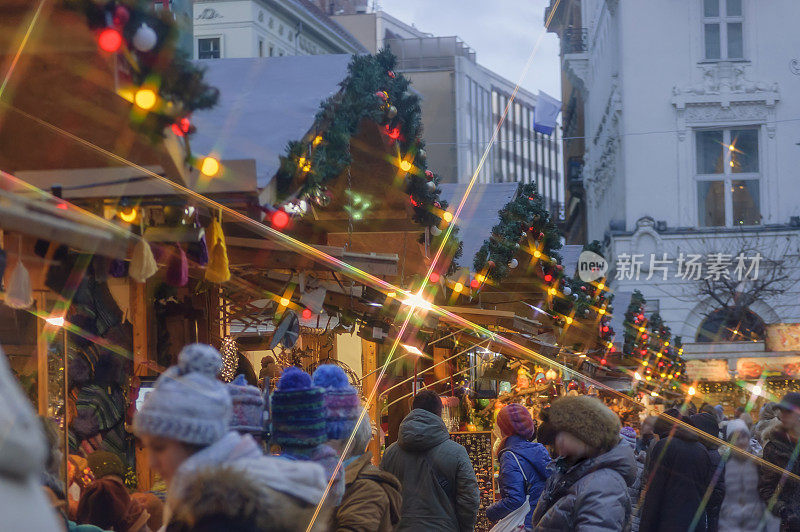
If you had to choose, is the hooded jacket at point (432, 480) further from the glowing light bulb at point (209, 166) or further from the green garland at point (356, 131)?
the glowing light bulb at point (209, 166)

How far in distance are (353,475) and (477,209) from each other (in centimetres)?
917

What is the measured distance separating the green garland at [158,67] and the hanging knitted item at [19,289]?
4.52 ft

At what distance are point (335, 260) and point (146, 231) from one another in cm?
139

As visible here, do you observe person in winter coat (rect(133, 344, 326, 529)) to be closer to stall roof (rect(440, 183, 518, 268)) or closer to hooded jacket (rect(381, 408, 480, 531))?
hooded jacket (rect(381, 408, 480, 531))

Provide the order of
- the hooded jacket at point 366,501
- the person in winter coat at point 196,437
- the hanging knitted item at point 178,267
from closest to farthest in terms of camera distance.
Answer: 1. the person in winter coat at point 196,437
2. the hooded jacket at point 366,501
3. the hanging knitted item at point 178,267

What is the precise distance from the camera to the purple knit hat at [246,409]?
352cm

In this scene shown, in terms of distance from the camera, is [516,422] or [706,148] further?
[706,148]

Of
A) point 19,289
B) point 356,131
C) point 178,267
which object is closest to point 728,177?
point 356,131

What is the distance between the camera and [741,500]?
23.5 feet

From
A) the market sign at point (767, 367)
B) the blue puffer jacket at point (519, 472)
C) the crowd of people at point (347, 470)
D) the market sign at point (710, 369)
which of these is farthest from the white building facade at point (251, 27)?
the crowd of people at point (347, 470)

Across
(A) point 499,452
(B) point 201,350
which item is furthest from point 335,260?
(B) point 201,350

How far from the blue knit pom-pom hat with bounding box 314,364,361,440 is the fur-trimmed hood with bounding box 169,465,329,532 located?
1.56 meters

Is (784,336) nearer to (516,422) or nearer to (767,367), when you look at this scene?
(767,367)

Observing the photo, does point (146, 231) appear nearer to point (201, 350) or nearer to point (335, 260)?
point (335, 260)
